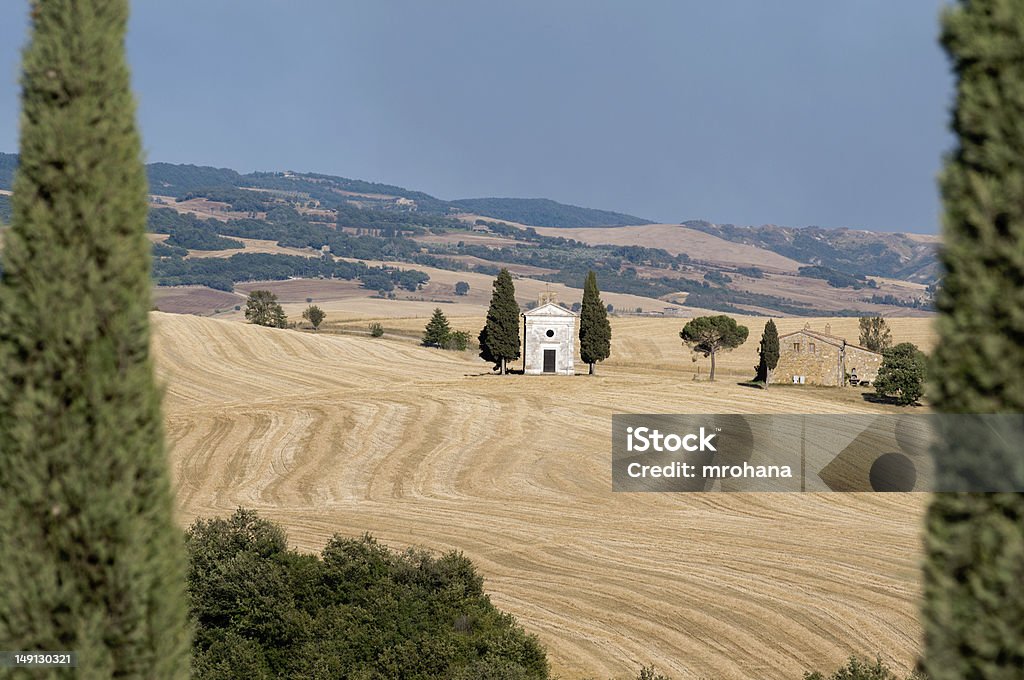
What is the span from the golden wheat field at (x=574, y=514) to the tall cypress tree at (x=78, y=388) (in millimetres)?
13537

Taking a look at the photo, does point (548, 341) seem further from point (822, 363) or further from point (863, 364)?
point (863, 364)

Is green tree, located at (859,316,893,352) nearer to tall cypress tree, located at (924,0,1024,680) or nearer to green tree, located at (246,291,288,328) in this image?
green tree, located at (246,291,288,328)

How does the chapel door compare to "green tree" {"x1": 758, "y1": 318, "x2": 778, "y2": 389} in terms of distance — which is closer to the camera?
the chapel door

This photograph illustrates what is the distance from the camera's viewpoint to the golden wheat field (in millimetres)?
29594

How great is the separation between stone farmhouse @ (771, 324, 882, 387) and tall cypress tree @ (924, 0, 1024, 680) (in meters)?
82.6

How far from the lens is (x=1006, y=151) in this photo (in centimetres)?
723

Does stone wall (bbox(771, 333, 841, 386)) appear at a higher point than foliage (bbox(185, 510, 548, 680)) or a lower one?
higher

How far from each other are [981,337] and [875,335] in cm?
11572

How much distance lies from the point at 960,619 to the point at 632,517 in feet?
127

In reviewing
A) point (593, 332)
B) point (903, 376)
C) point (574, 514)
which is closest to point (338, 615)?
point (574, 514)

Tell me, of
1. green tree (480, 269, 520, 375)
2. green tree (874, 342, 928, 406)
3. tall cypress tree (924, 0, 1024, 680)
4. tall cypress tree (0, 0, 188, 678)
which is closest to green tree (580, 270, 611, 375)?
green tree (480, 269, 520, 375)

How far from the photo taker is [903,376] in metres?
78.1

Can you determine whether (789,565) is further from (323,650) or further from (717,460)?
(323,650)

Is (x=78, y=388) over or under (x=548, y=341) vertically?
over
